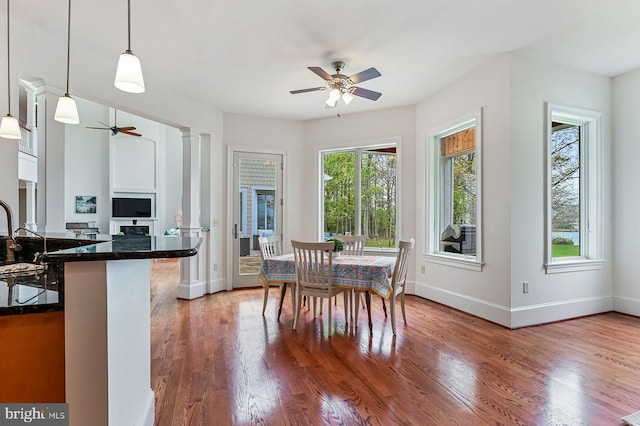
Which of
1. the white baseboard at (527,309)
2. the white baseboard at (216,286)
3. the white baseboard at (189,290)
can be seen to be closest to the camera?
the white baseboard at (527,309)

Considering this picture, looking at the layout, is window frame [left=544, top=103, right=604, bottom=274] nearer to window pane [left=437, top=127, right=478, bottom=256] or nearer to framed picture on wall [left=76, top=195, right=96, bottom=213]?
window pane [left=437, top=127, right=478, bottom=256]

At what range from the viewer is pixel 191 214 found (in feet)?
15.3

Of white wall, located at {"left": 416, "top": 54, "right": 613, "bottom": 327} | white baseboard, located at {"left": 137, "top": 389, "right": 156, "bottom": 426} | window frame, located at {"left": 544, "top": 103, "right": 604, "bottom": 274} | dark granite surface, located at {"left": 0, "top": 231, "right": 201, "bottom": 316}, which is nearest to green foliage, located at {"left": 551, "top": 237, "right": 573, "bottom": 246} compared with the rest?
window frame, located at {"left": 544, "top": 103, "right": 604, "bottom": 274}

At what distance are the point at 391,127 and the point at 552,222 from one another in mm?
2473

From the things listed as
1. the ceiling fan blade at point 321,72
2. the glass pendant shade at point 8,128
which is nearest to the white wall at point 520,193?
the ceiling fan blade at point 321,72

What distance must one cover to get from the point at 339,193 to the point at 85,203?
784 centimetres

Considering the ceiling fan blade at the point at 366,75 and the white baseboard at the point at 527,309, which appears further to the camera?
the white baseboard at the point at 527,309

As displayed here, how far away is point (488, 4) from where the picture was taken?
2.54 m

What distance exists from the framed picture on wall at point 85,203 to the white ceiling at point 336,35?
694 cm

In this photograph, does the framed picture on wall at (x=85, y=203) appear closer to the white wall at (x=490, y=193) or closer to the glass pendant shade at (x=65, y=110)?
the glass pendant shade at (x=65, y=110)

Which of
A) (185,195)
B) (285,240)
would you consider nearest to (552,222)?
(285,240)

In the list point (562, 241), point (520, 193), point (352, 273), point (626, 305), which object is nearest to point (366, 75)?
point (352, 273)

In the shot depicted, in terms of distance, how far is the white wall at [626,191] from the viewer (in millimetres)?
3818

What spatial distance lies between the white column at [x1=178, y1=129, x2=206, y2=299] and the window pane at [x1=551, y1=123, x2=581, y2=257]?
460cm
